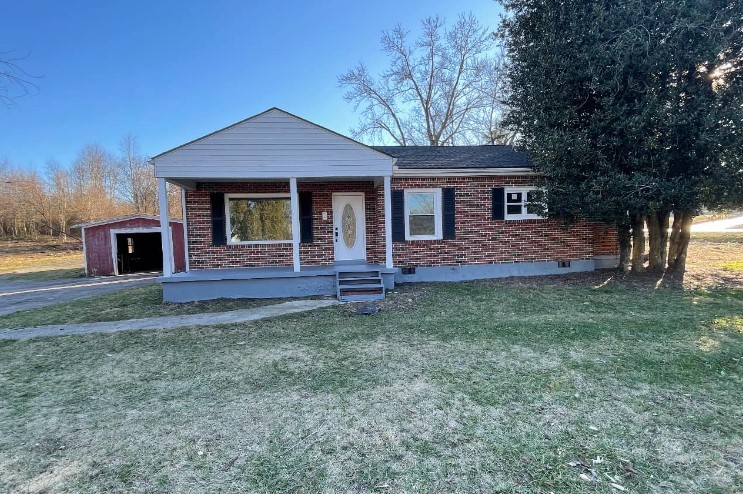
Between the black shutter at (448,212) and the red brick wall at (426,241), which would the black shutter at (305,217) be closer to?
the red brick wall at (426,241)

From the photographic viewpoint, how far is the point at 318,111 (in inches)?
792

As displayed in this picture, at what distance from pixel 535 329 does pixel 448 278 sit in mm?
4521

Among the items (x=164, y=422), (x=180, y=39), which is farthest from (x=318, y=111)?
(x=164, y=422)

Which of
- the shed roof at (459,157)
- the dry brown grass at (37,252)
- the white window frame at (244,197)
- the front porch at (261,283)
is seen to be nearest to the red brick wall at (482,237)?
the shed roof at (459,157)

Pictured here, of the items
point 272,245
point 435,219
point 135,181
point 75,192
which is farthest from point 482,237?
point 75,192

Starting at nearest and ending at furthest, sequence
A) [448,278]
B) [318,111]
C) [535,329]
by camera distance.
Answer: [535,329] → [448,278] → [318,111]

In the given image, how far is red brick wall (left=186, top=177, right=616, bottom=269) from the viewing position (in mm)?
9914

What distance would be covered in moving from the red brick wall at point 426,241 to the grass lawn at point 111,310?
6.14ft

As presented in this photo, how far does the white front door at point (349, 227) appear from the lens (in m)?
10.5

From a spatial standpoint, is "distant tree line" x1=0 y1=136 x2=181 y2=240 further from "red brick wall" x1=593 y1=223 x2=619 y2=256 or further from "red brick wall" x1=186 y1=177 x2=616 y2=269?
"red brick wall" x1=593 y1=223 x2=619 y2=256

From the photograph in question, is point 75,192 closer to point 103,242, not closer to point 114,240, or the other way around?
point 103,242

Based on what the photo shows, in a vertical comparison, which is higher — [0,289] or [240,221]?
[240,221]

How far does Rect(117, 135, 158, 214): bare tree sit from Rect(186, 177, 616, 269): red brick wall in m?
32.5

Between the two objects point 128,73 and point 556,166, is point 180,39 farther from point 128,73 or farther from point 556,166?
point 556,166
